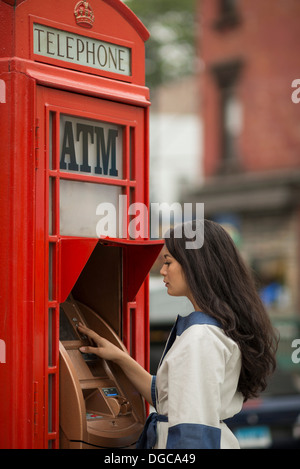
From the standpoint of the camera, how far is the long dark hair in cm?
303

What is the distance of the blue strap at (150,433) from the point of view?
304cm

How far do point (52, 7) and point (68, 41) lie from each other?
0.16m

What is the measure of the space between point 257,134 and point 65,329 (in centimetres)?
1661

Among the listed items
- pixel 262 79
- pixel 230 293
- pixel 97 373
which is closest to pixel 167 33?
pixel 262 79

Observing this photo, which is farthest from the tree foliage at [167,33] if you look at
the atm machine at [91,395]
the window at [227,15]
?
the atm machine at [91,395]

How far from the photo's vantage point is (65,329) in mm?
3381

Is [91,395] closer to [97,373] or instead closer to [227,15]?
[97,373]

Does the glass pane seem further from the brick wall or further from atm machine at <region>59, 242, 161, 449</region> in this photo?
the brick wall

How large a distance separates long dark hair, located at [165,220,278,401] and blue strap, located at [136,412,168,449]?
→ 364 millimetres

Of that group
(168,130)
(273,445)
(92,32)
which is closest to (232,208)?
(168,130)

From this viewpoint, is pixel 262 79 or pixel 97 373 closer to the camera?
pixel 97 373

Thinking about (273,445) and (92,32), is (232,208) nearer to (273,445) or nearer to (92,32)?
(273,445)

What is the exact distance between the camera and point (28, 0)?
10.2 ft

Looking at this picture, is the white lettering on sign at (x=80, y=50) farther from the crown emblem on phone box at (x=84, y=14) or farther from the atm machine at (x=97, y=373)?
the atm machine at (x=97, y=373)
